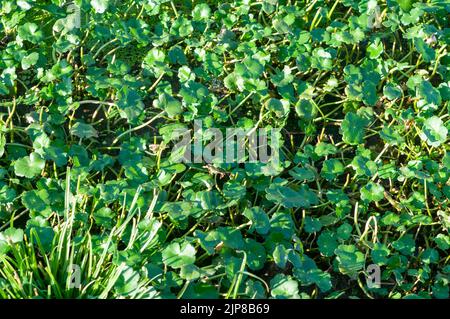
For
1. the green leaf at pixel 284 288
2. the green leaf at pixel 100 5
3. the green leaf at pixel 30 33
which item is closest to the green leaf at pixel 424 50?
the green leaf at pixel 284 288

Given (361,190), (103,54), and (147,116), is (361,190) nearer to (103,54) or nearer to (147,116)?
(147,116)

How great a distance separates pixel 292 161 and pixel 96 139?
63 cm

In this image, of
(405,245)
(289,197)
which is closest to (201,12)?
(289,197)

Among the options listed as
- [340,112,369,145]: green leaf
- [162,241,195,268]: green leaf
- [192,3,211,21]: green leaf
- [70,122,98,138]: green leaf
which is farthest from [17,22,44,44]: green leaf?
[340,112,369,145]: green leaf

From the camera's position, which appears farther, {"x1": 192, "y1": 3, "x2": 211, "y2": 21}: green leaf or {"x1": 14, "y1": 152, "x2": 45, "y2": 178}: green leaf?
{"x1": 192, "y1": 3, "x2": 211, "y2": 21}: green leaf

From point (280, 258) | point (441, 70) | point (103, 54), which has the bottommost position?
point (280, 258)

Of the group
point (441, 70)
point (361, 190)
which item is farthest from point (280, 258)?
point (441, 70)

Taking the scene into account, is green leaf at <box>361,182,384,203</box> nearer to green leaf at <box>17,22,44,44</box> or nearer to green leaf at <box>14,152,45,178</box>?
green leaf at <box>14,152,45,178</box>

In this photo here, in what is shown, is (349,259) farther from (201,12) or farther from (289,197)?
(201,12)

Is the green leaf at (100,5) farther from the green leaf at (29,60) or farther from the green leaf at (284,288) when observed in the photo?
the green leaf at (284,288)

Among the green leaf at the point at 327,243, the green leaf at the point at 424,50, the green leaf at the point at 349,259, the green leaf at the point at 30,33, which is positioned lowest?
the green leaf at the point at 349,259

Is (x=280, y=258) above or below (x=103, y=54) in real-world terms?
below

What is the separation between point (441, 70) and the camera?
7.98ft

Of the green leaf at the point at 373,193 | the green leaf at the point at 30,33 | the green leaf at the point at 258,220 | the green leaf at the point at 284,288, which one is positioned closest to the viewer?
the green leaf at the point at 284,288
